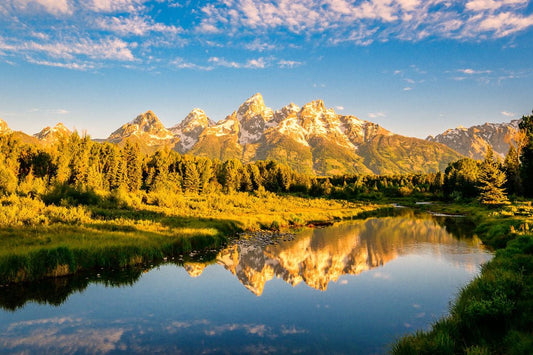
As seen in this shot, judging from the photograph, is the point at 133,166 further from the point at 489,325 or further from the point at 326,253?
the point at 489,325

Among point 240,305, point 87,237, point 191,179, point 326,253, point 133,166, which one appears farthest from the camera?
point 191,179

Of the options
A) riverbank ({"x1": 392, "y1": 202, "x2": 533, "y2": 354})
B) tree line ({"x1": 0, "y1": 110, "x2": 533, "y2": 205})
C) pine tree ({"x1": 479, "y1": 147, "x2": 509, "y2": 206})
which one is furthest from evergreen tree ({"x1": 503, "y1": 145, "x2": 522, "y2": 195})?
riverbank ({"x1": 392, "y1": 202, "x2": 533, "y2": 354})

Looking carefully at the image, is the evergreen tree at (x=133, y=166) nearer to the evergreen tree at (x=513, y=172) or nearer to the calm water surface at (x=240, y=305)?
the calm water surface at (x=240, y=305)

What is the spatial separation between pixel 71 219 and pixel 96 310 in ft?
61.4

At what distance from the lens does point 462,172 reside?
11544 cm

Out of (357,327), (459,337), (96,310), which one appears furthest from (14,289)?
(459,337)

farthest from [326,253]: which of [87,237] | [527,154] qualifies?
[527,154]

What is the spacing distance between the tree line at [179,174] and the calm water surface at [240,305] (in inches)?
1177

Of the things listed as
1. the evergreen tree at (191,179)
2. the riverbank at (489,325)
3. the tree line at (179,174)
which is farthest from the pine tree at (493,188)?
the evergreen tree at (191,179)

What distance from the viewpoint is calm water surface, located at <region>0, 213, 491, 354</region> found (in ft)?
43.7

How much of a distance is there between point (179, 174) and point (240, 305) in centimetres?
9723

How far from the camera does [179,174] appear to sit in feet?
361

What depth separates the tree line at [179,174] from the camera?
59.3m

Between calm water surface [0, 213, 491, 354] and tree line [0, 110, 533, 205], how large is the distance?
98.1 feet
